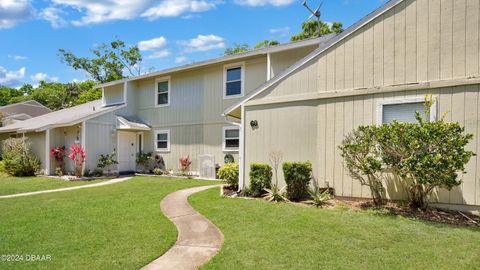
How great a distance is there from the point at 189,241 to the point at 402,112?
18.8 ft

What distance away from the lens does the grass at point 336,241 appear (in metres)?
4.00

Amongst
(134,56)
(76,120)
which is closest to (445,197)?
(76,120)

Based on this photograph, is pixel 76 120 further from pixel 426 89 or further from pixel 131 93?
pixel 426 89

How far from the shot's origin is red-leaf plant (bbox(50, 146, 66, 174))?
16.2 metres

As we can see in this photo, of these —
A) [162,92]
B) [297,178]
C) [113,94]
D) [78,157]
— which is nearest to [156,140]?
[162,92]

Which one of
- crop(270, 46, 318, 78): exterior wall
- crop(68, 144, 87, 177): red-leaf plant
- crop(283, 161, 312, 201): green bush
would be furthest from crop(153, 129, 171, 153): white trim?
crop(283, 161, 312, 201): green bush

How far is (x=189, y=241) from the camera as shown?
5.09m

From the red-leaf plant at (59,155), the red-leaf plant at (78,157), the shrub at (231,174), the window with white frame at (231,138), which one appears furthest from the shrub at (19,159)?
the shrub at (231,174)

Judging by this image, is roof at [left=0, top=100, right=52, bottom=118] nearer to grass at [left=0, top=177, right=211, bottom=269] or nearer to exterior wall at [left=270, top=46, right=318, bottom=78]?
grass at [left=0, top=177, right=211, bottom=269]

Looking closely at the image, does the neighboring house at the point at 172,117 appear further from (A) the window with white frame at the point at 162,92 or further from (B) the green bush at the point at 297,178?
(B) the green bush at the point at 297,178

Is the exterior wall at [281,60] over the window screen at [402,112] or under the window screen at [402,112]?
over

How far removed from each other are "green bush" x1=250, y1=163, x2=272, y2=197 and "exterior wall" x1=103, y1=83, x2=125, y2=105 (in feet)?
42.6

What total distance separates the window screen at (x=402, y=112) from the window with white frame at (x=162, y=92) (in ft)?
40.0

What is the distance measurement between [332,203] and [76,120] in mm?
13660
